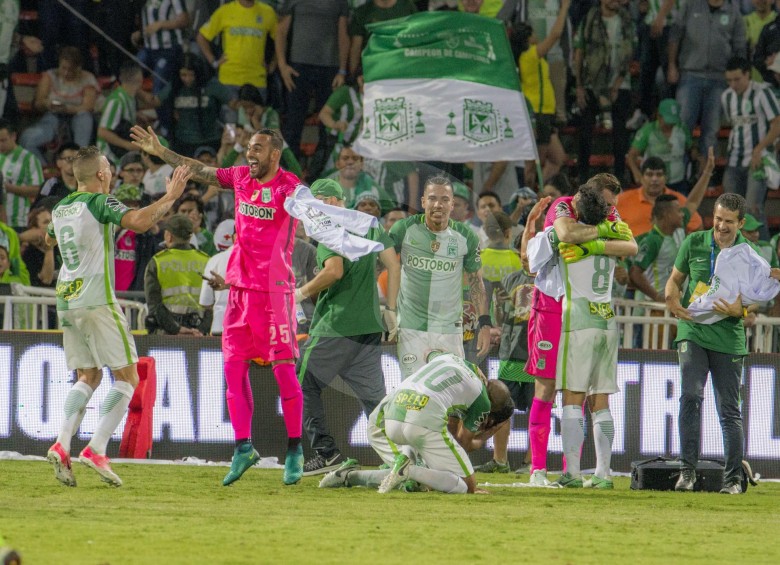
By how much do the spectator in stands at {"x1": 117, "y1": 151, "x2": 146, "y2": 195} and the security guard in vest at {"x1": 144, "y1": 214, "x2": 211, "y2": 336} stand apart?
6.44ft

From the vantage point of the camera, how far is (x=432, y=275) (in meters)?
10.1

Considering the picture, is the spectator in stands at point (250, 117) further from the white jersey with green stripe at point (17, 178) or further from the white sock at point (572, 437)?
the white sock at point (572, 437)

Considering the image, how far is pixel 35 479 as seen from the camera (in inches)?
371

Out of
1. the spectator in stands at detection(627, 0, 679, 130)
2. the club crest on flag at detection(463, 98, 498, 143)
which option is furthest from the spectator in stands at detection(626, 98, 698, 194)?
the club crest on flag at detection(463, 98, 498, 143)

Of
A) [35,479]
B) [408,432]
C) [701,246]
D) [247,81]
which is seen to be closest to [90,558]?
[408,432]

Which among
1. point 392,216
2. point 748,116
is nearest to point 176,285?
point 392,216

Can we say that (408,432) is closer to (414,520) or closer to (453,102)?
(414,520)

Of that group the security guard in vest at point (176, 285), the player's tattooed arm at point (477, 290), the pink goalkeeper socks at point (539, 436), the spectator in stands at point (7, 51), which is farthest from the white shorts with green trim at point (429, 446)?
the spectator in stands at point (7, 51)

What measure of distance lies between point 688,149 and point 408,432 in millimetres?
8925

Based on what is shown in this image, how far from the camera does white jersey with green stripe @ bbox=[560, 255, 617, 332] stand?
31.8ft

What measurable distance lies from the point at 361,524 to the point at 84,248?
3056 mm

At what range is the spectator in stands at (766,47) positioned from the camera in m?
16.6

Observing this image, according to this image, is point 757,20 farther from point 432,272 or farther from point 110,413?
point 110,413

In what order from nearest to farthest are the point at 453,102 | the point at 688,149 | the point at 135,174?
the point at 453,102 → the point at 135,174 → the point at 688,149
